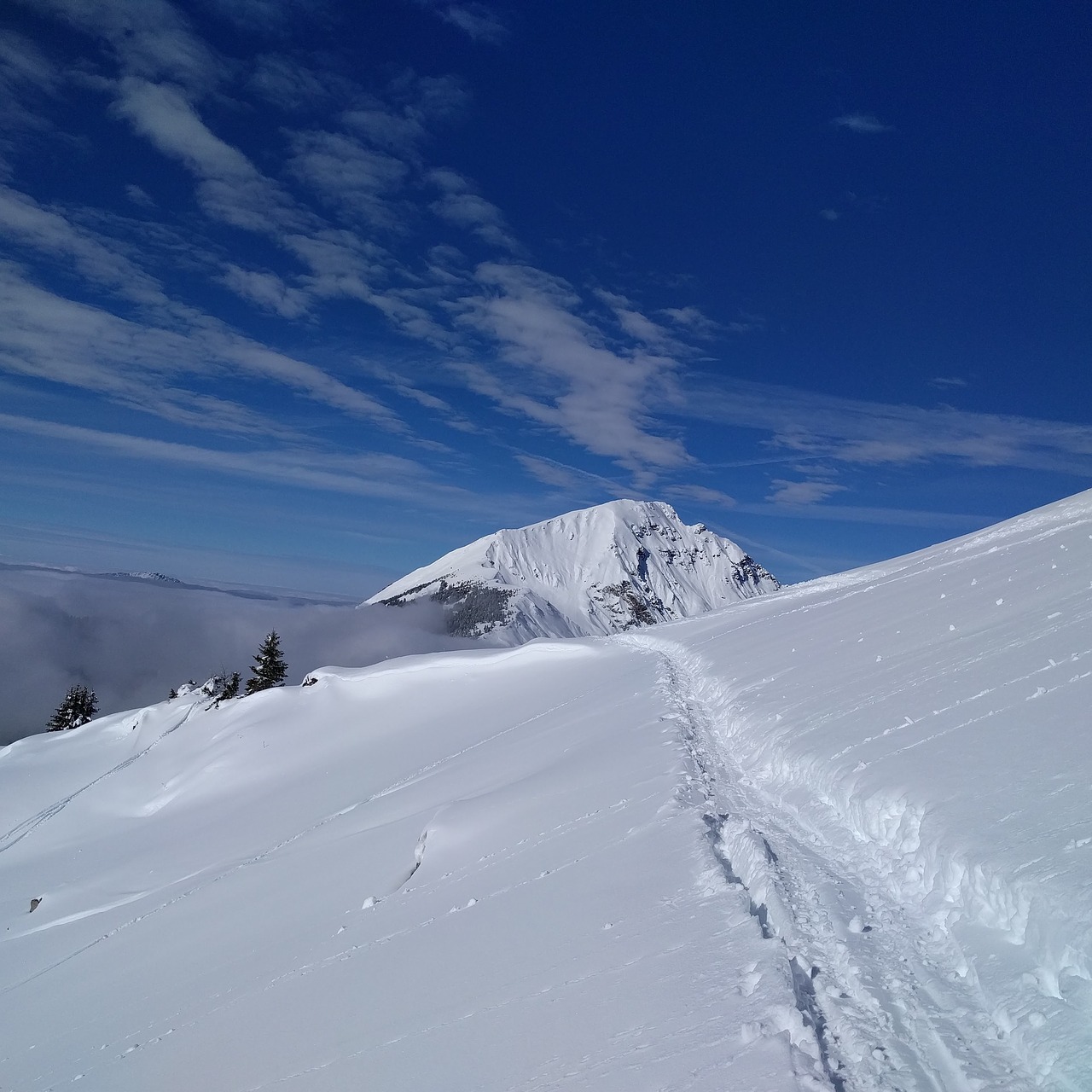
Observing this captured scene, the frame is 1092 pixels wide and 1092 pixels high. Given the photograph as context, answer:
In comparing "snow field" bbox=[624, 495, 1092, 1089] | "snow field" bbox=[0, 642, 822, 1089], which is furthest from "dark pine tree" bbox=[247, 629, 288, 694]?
"snow field" bbox=[624, 495, 1092, 1089]

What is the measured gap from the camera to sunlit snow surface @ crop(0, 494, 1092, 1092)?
4082mm

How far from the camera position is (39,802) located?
105 feet

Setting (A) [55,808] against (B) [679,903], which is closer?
(B) [679,903]

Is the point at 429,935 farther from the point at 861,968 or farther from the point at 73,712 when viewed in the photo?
the point at 73,712

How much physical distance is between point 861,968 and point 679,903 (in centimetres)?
157

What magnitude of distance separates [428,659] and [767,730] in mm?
22474

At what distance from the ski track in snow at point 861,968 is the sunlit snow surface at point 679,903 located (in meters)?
0.02

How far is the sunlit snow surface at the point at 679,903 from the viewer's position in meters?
4.08

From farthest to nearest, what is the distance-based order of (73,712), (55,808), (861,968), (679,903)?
(73,712)
(55,808)
(679,903)
(861,968)

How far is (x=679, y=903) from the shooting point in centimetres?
568

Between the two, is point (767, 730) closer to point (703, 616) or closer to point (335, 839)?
point (335, 839)

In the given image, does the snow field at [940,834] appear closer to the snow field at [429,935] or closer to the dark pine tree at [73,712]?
the snow field at [429,935]

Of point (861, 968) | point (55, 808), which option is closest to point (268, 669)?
point (55, 808)

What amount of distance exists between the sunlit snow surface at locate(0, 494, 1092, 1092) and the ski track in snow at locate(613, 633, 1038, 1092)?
0.02 metres
